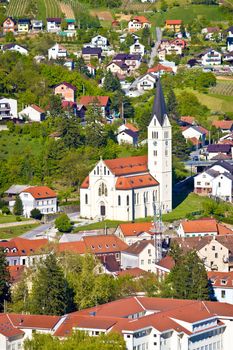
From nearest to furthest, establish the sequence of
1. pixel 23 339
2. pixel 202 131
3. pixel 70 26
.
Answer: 1. pixel 23 339
2. pixel 202 131
3. pixel 70 26

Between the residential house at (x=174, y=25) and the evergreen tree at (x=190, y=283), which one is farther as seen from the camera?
the residential house at (x=174, y=25)

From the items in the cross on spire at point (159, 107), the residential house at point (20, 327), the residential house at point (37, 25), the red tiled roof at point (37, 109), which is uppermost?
the cross on spire at point (159, 107)

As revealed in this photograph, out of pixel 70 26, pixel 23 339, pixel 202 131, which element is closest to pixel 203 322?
pixel 23 339

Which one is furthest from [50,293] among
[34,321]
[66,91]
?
[66,91]

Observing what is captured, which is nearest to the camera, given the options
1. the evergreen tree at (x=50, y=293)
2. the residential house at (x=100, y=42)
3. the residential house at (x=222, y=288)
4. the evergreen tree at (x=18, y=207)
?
the evergreen tree at (x=50, y=293)

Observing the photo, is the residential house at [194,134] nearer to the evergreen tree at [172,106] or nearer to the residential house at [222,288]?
the evergreen tree at [172,106]

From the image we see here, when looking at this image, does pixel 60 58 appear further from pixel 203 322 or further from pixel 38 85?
pixel 203 322

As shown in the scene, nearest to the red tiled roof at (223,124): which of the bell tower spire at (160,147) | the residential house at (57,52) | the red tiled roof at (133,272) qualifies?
the residential house at (57,52)

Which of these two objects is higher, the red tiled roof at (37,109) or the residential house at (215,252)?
the residential house at (215,252)
